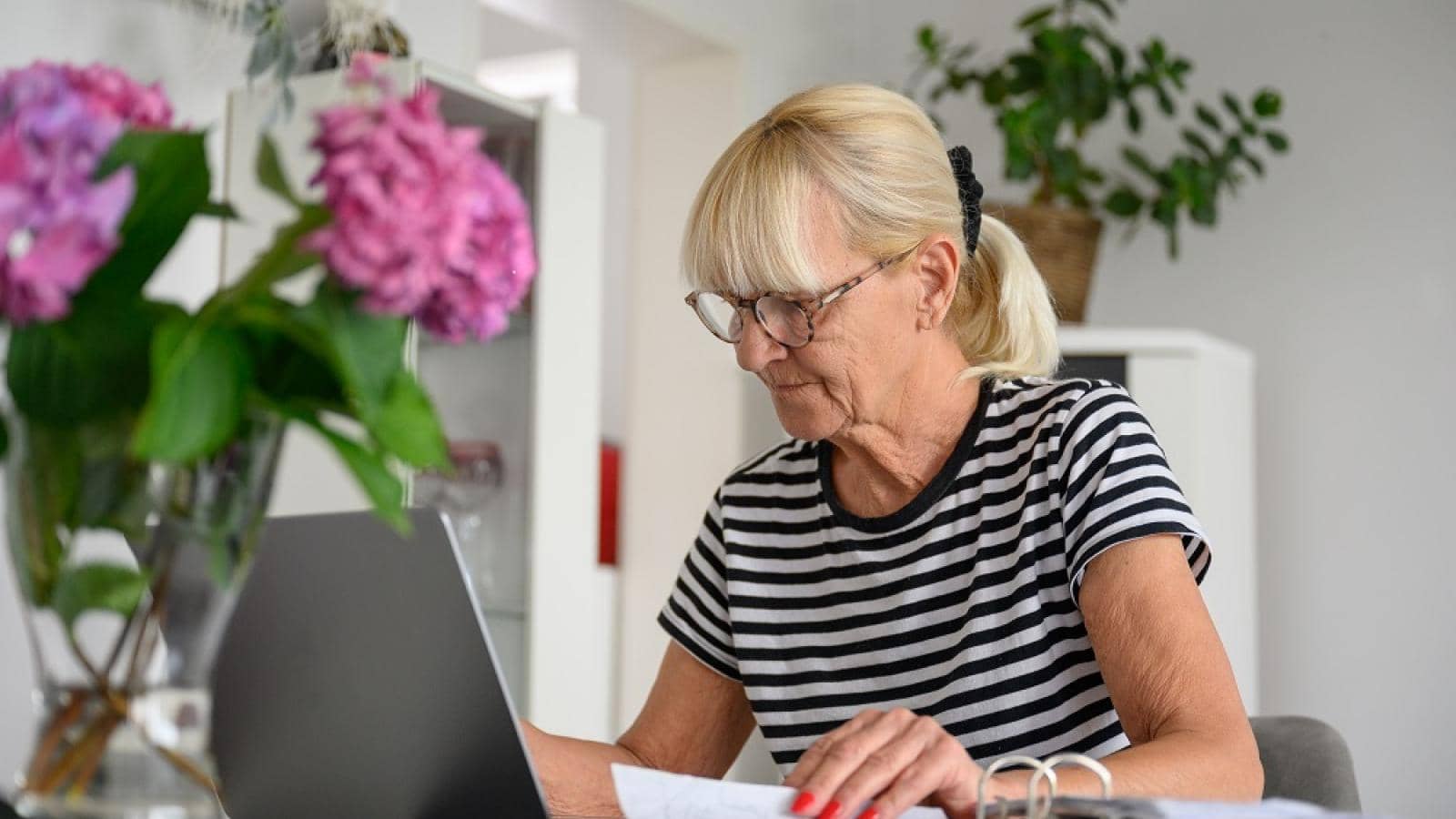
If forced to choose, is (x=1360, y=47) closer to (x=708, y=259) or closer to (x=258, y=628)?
(x=708, y=259)

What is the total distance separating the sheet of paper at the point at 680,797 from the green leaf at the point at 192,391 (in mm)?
303

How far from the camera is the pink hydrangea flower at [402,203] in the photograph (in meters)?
0.57

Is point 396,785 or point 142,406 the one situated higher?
point 142,406

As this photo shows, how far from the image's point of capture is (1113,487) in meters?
1.27

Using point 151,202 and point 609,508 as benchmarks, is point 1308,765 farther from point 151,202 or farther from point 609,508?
point 609,508

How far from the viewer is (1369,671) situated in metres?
3.18

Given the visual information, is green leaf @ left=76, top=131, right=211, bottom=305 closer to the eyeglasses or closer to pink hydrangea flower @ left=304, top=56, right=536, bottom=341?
pink hydrangea flower @ left=304, top=56, right=536, bottom=341

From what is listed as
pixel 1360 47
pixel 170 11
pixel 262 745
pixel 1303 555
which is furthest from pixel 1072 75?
pixel 262 745

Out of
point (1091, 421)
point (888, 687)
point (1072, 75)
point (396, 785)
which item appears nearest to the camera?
point (396, 785)

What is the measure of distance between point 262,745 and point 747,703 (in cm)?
67

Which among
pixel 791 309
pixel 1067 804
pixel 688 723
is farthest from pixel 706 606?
pixel 1067 804

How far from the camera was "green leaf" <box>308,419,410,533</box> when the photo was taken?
60cm

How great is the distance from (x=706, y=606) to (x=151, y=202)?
100 centimetres

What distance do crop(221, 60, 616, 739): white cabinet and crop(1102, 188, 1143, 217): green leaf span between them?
121cm
